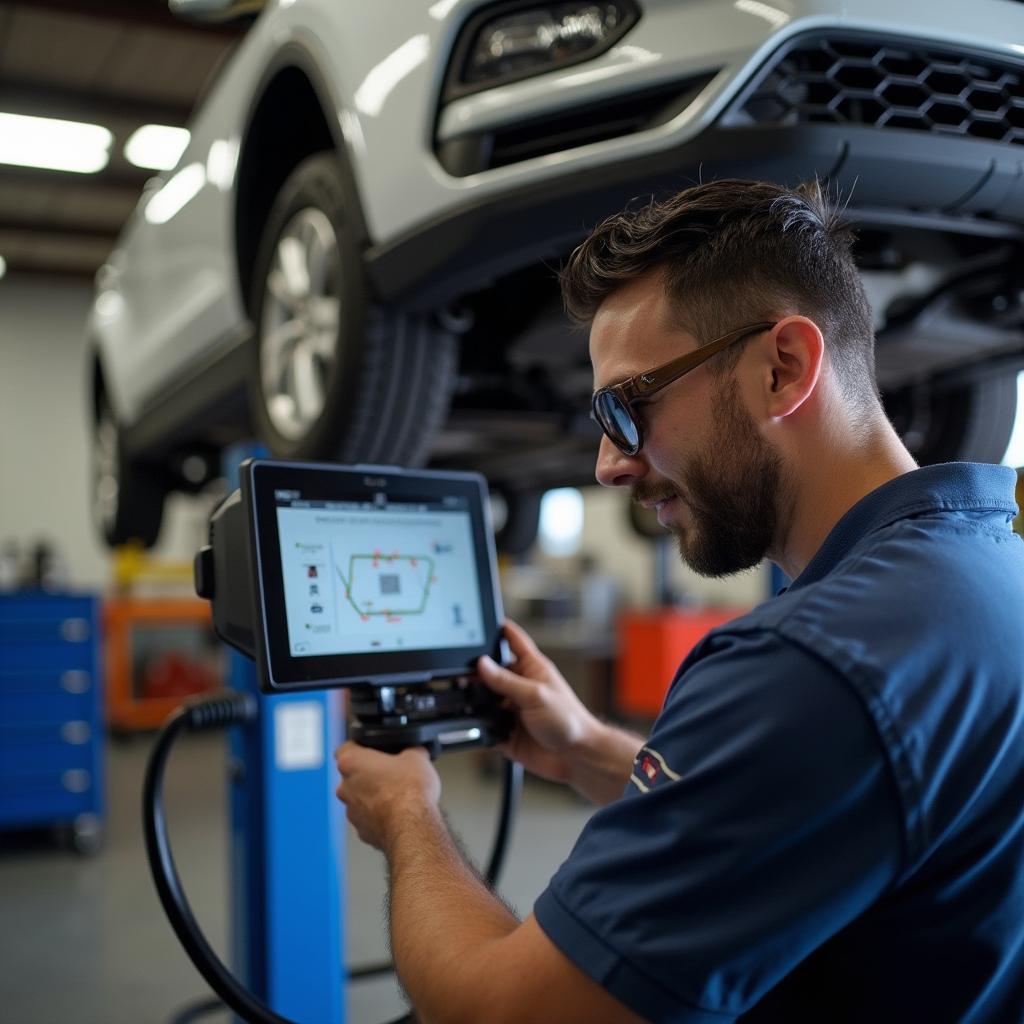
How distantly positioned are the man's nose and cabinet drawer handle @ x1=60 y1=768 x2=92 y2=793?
14.6 ft

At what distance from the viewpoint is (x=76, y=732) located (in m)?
4.88

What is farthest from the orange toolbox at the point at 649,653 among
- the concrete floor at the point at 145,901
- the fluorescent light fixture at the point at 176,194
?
the fluorescent light fixture at the point at 176,194

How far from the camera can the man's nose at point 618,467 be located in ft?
3.16

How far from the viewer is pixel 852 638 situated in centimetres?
66

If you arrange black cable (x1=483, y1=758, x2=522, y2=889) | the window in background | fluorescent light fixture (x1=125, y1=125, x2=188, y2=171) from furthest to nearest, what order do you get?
the window in background → fluorescent light fixture (x1=125, y1=125, x2=188, y2=171) → black cable (x1=483, y1=758, x2=522, y2=889)

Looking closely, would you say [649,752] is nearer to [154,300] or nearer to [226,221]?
[226,221]

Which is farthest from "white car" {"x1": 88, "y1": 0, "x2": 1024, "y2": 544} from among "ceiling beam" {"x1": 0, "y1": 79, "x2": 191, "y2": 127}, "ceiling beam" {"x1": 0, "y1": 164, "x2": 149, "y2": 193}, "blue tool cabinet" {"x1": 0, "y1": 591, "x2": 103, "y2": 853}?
"ceiling beam" {"x1": 0, "y1": 164, "x2": 149, "y2": 193}

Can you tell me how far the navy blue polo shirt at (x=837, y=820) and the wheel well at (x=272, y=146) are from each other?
1385 mm

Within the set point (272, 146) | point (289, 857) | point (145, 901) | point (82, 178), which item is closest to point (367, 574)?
point (272, 146)

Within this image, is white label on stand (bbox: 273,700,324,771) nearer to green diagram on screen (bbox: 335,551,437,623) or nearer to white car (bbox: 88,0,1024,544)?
white car (bbox: 88,0,1024,544)

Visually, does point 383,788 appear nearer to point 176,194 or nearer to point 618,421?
point 618,421

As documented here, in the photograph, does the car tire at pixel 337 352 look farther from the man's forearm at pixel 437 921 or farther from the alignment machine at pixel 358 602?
the man's forearm at pixel 437 921

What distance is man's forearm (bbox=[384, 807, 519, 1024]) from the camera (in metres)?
0.75

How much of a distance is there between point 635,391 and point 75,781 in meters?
4.58
